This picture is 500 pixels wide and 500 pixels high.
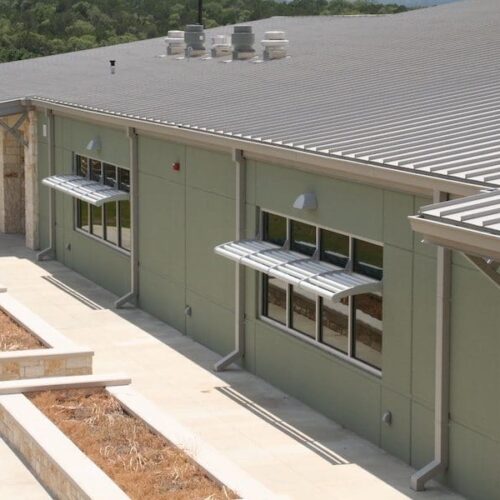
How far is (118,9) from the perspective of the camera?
97.4 metres

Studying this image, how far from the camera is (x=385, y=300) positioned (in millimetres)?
14930

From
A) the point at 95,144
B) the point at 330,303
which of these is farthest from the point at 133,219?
the point at 330,303

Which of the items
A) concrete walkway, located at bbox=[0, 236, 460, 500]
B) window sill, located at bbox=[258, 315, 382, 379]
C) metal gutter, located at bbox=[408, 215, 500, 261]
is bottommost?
concrete walkway, located at bbox=[0, 236, 460, 500]

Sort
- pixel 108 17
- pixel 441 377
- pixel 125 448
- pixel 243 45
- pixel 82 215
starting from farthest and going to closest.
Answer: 1. pixel 108 17
2. pixel 243 45
3. pixel 82 215
4. pixel 441 377
5. pixel 125 448

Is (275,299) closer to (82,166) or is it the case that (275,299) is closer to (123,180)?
(123,180)

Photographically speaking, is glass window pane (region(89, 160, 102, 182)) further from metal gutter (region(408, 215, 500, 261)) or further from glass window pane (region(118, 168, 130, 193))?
metal gutter (region(408, 215, 500, 261))

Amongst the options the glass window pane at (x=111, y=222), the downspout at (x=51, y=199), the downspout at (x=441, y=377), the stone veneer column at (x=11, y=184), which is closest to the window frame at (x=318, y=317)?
the downspout at (x=441, y=377)

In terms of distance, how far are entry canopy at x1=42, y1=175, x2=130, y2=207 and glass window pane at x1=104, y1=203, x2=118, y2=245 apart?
0.37 metres

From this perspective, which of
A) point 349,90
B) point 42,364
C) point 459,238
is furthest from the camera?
point 349,90

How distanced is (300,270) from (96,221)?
9794mm

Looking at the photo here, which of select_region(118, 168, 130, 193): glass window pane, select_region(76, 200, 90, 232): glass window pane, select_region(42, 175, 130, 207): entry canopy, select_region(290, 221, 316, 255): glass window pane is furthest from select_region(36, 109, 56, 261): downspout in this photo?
select_region(290, 221, 316, 255): glass window pane

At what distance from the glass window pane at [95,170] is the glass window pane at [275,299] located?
7.65 metres

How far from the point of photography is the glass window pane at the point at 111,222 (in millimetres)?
24078

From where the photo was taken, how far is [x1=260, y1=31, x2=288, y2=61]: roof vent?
26.5m
